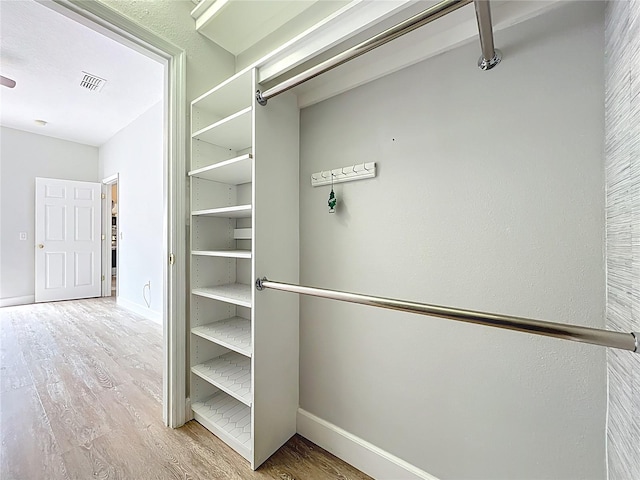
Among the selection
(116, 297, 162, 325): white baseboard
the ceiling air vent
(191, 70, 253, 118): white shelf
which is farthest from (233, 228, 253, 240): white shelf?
the ceiling air vent

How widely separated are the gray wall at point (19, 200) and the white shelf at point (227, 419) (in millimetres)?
4779

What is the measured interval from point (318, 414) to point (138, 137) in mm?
4327

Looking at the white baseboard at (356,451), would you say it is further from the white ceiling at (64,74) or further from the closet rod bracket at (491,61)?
the white ceiling at (64,74)

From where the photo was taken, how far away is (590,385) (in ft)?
2.66

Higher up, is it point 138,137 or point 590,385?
point 138,137

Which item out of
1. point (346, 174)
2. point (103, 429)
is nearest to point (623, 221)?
point (346, 174)

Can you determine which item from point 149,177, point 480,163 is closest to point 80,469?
point 480,163

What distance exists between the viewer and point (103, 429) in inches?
59.4

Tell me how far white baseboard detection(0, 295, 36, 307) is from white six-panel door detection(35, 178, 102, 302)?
101 mm

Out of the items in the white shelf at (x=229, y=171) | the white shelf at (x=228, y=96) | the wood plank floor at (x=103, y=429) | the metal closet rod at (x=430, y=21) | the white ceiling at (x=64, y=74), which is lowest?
the wood plank floor at (x=103, y=429)

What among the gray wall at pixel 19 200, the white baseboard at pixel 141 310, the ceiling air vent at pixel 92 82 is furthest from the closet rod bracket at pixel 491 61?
the gray wall at pixel 19 200

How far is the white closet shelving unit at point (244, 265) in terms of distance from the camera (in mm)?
1314

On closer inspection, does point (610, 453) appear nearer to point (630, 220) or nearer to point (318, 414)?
point (630, 220)

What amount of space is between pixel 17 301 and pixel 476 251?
6304 millimetres
